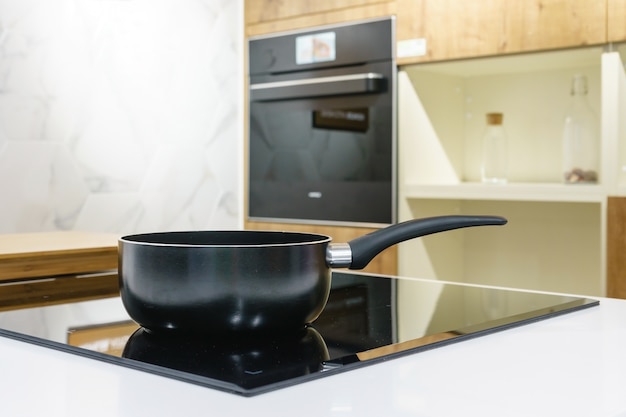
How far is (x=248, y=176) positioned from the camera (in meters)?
3.02

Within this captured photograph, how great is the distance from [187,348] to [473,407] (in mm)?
242

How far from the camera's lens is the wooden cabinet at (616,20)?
207 centimetres

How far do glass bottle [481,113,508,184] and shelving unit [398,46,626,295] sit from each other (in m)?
0.08

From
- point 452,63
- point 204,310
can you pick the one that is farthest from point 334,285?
point 452,63

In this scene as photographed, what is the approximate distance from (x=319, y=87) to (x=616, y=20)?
1.00 m

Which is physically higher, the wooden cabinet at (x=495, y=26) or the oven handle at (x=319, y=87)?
the wooden cabinet at (x=495, y=26)


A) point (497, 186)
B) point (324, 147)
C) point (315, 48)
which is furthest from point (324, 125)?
point (497, 186)

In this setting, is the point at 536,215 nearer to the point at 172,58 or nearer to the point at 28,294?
the point at 172,58

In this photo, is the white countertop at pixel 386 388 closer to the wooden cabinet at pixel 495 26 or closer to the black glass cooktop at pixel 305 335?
the black glass cooktop at pixel 305 335

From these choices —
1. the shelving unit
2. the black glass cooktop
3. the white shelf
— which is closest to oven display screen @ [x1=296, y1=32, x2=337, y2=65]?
the shelving unit

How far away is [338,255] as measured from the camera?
0.67m

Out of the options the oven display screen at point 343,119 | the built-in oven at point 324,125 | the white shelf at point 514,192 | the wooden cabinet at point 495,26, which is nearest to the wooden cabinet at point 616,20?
the wooden cabinet at point 495,26

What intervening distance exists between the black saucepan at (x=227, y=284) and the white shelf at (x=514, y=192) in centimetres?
167

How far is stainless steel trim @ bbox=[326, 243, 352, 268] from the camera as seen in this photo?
67cm
